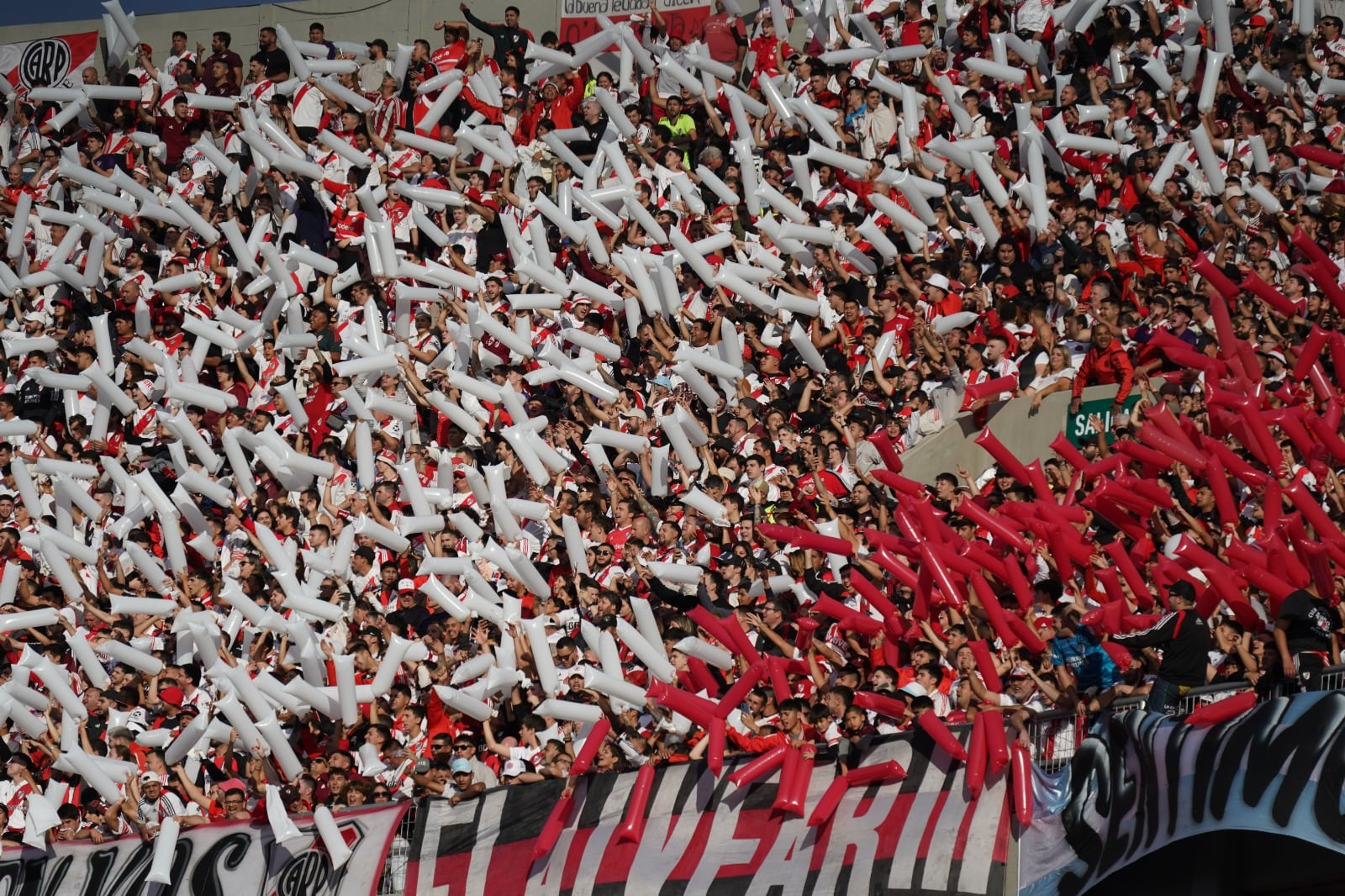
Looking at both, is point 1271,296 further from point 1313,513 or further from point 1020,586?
point 1020,586

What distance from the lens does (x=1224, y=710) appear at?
33.4 ft

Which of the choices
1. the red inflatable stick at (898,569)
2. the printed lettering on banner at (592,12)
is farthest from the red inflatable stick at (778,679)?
the printed lettering on banner at (592,12)

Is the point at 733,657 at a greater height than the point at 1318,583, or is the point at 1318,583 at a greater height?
the point at 1318,583

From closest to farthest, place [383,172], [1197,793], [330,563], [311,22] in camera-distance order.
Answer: [1197,793], [330,563], [383,172], [311,22]

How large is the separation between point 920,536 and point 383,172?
25.6ft

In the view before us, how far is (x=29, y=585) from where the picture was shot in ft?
53.7

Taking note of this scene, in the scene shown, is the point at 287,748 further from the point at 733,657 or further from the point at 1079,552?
the point at 1079,552

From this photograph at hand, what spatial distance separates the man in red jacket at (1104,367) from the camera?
567 inches

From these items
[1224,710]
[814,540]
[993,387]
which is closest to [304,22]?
[993,387]

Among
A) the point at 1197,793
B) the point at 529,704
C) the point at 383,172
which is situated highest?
the point at 383,172

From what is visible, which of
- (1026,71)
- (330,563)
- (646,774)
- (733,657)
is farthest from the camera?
(1026,71)

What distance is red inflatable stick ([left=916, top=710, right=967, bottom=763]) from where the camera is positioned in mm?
10992

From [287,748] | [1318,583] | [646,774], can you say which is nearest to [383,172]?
[287,748]

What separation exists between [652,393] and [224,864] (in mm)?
5074
